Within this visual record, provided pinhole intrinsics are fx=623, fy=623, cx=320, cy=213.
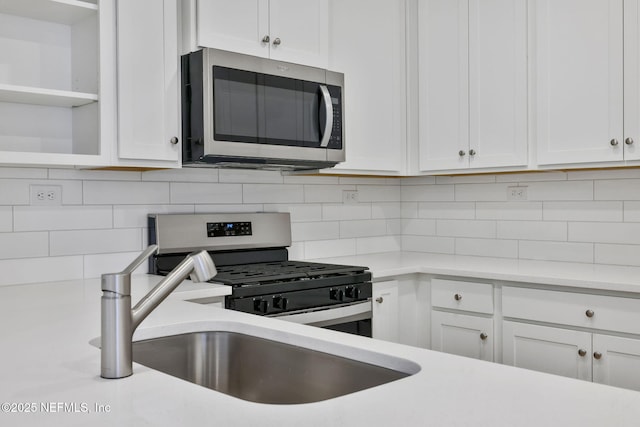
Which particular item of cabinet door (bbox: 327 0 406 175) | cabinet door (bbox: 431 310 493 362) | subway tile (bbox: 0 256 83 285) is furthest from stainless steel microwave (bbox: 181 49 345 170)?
cabinet door (bbox: 431 310 493 362)

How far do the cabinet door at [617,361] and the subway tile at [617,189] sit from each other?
32.6 inches

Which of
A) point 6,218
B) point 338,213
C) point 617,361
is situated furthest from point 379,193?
point 6,218

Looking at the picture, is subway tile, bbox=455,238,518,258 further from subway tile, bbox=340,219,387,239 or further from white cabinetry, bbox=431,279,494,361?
white cabinetry, bbox=431,279,494,361

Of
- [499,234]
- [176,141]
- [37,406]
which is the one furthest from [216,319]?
[499,234]

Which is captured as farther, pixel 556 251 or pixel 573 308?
pixel 556 251

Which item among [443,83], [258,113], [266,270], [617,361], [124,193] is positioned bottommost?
[617,361]

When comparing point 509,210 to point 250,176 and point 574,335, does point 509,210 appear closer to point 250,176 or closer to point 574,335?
point 574,335

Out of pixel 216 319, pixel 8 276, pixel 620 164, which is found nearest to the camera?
pixel 216 319

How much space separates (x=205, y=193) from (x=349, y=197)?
3.28 ft

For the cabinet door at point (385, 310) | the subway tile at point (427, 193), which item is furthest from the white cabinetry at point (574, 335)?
the subway tile at point (427, 193)

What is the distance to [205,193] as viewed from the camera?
9.98ft

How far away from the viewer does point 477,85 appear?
10.6 ft

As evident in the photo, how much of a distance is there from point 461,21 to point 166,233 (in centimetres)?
188

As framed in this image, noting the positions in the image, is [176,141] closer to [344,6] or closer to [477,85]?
[344,6]
